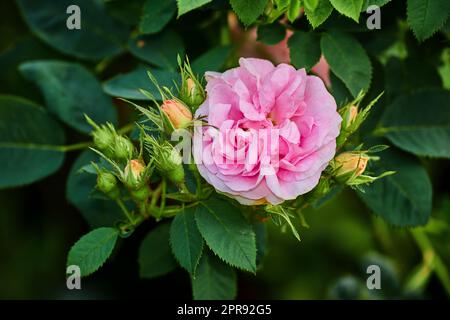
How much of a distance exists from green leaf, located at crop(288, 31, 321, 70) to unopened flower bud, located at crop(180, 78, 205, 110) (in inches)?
6.2

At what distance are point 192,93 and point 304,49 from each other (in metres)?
0.20

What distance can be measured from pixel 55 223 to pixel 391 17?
2.77 ft

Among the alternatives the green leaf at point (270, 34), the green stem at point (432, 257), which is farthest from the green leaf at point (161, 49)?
the green stem at point (432, 257)

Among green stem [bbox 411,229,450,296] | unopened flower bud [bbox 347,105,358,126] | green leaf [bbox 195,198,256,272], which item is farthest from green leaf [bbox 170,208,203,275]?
green stem [bbox 411,229,450,296]

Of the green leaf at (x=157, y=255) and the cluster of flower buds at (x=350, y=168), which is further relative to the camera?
the green leaf at (x=157, y=255)

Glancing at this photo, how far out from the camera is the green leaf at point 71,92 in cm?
119

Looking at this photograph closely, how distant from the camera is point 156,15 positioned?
110 centimetres

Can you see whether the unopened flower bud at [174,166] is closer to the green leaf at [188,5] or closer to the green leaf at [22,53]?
the green leaf at [188,5]

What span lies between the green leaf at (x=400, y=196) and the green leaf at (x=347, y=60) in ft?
0.49

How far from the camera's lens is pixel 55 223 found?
1604 mm

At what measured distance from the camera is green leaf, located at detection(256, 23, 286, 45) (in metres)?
1.04

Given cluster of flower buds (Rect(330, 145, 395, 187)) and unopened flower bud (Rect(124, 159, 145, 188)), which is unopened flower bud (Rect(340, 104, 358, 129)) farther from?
unopened flower bud (Rect(124, 159, 145, 188))
